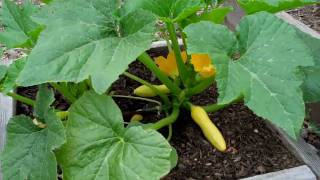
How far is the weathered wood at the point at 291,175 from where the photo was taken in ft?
3.81

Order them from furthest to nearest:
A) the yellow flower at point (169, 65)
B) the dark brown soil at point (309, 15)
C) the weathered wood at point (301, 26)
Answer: the dark brown soil at point (309, 15)
the weathered wood at point (301, 26)
the yellow flower at point (169, 65)

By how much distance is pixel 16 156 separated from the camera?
110 cm

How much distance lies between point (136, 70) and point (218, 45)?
0.55 metres

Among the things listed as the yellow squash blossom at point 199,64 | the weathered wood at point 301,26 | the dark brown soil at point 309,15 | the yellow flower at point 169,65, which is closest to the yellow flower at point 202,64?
the yellow squash blossom at point 199,64

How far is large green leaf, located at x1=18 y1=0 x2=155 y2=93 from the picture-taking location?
1.00 m

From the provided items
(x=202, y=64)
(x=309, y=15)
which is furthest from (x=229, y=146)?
(x=309, y=15)

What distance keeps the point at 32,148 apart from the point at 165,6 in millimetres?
426

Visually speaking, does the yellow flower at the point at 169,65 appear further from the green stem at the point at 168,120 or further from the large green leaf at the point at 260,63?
the large green leaf at the point at 260,63

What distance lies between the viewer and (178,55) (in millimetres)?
1266

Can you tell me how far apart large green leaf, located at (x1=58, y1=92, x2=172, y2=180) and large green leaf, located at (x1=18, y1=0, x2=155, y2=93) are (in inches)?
4.4

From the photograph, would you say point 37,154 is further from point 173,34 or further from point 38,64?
point 173,34

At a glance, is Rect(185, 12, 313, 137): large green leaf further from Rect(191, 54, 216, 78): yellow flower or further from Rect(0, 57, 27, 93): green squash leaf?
Rect(0, 57, 27, 93): green squash leaf

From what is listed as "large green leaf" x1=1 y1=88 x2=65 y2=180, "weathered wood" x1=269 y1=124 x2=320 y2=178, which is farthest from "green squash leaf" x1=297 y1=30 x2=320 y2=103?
"large green leaf" x1=1 y1=88 x2=65 y2=180

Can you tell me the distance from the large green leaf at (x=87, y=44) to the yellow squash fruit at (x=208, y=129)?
11.8 inches
